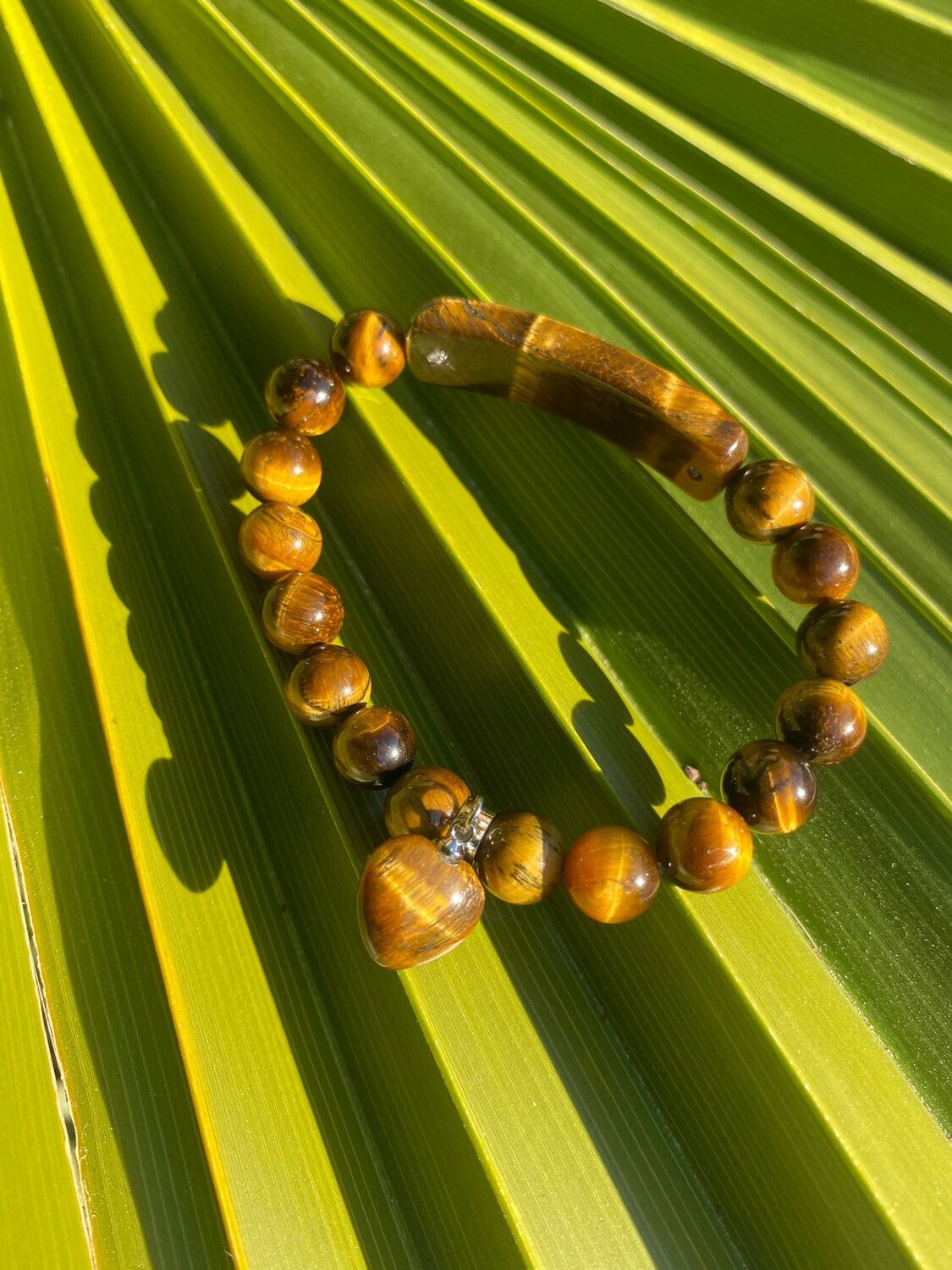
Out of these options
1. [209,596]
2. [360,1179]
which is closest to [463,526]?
[209,596]

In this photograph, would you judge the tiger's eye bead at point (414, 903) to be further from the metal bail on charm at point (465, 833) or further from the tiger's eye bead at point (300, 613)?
the tiger's eye bead at point (300, 613)

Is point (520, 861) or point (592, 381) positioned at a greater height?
point (592, 381)

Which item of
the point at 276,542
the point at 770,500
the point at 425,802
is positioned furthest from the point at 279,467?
the point at 770,500

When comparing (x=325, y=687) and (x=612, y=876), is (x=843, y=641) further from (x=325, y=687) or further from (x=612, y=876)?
(x=325, y=687)

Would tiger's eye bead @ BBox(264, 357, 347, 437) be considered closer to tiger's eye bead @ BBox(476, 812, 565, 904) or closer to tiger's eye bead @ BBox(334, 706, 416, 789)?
tiger's eye bead @ BBox(334, 706, 416, 789)

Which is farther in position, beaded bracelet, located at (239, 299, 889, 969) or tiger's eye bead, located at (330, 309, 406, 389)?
tiger's eye bead, located at (330, 309, 406, 389)

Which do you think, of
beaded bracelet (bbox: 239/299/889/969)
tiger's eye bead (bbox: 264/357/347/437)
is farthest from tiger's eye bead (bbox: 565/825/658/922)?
tiger's eye bead (bbox: 264/357/347/437)

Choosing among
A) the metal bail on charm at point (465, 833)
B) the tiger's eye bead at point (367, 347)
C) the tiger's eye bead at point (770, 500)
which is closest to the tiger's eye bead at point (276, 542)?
the tiger's eye bead at point (367, 347)

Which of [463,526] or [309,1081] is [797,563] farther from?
[309,1081]
